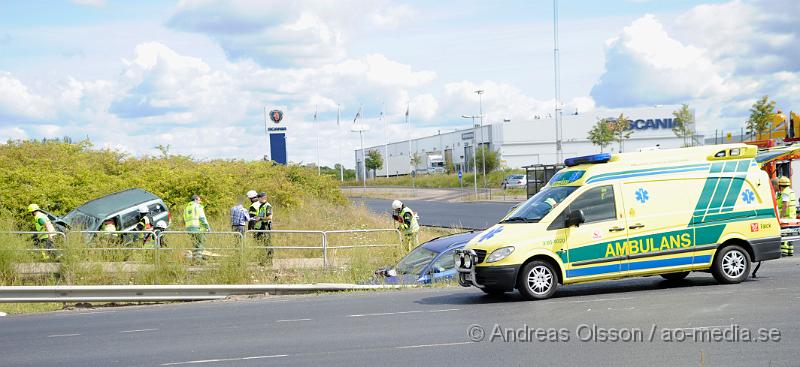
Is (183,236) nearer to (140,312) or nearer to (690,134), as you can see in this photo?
(140,312)

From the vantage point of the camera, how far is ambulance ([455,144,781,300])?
39.1 feet

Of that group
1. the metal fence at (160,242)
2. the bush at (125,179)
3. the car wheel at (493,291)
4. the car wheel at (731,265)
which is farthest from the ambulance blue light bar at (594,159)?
the bush at (125,179)

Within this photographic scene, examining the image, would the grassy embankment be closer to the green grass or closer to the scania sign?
the green grass

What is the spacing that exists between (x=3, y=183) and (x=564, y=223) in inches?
676

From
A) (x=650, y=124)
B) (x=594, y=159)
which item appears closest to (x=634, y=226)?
(x=594, y=159)

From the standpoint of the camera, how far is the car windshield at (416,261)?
15.5 meters

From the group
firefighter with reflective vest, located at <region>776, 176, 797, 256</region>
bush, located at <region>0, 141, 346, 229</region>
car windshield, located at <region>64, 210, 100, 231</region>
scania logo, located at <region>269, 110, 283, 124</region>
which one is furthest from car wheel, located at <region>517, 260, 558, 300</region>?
scania logo, located at <region>269, 110, 283, 124</region>

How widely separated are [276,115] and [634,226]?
78.0ft

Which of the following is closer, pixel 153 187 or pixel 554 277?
pixel 554 277

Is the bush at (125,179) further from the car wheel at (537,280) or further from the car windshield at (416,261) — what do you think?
the car wheel at (537,280)

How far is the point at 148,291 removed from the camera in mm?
14484

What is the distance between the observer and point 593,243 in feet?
39.6

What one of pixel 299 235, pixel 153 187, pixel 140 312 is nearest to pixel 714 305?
pixel 140 312

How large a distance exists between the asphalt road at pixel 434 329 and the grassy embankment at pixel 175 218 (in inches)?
86.6
